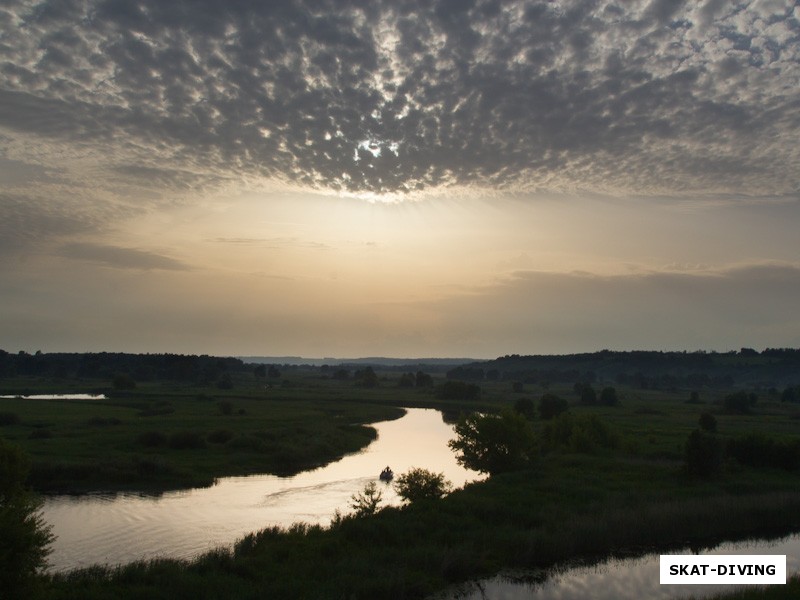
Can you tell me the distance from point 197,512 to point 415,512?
13.7 metres

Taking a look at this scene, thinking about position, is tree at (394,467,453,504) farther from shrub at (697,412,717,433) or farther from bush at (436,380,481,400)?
bush at (436,380,481,400)

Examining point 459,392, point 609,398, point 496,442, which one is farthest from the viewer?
point 459,392

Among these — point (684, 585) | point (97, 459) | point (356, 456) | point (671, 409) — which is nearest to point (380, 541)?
point (684, 585)

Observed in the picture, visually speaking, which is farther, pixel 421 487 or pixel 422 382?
pixel 422 382

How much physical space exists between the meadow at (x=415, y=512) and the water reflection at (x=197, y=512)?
11.1 feet

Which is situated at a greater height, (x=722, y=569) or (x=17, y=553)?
(x=17, y=553)

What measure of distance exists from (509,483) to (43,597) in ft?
90.5

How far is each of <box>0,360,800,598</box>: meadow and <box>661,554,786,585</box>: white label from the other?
113 inches

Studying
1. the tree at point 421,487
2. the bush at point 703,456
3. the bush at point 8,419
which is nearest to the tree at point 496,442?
the tree at point 421,487

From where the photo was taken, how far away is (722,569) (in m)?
28.2

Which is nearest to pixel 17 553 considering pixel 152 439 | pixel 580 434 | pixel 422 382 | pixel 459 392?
pixel 152 439

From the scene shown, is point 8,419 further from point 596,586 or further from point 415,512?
point 596,586

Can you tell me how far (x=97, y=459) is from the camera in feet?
157

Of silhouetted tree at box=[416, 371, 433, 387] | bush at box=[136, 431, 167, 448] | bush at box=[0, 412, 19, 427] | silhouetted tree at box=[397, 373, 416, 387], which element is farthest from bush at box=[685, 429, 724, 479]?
silhouetted tree at box=[397, 373, 416, 387]
